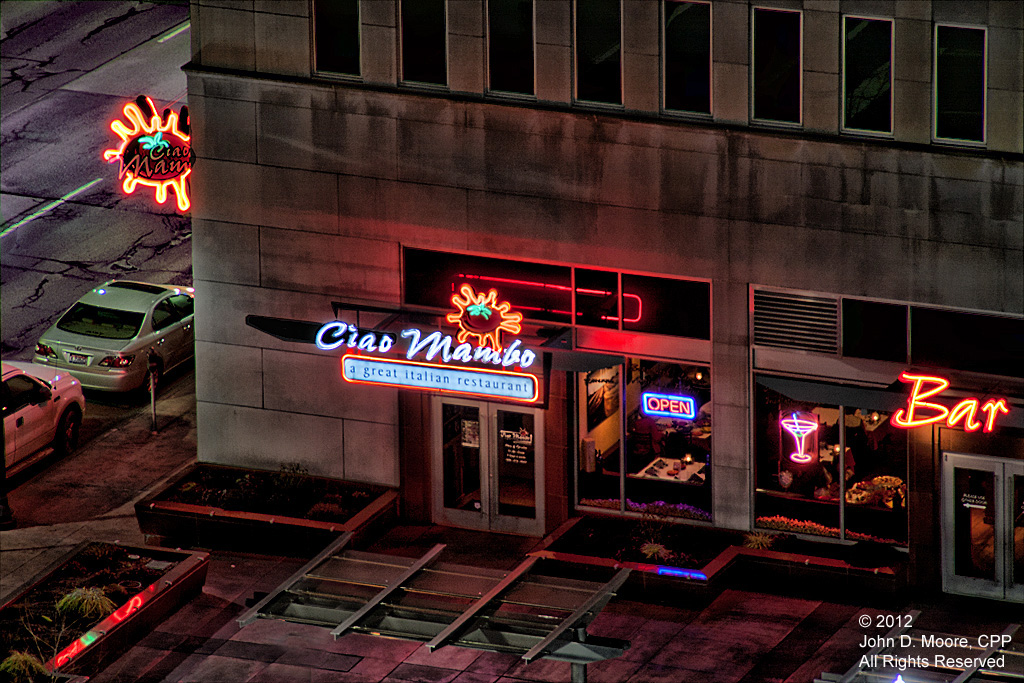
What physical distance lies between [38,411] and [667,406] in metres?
11.2

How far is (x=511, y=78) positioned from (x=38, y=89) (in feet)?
68.0

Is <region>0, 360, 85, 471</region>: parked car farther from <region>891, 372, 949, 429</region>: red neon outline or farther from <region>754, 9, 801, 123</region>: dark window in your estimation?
<region>891, 372, 949, 429</region>: red neon outline

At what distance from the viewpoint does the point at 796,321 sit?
30078mm

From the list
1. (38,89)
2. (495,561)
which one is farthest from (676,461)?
(38,89)

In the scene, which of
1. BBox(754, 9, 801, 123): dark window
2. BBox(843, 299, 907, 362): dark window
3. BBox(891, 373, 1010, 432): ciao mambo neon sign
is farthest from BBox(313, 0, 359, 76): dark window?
BBox(891, 373, 1010, 432): ciao mambo neon sign

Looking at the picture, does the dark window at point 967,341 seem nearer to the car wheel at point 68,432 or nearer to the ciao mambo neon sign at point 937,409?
the ciao mambo neon sign at point 937,409

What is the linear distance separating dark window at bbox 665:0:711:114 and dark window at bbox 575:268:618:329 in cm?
295

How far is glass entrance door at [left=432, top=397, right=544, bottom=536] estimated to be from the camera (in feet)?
106

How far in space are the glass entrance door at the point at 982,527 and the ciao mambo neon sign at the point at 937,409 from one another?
939 mm

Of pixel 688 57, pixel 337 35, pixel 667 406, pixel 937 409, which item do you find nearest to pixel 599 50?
pixel 688 57

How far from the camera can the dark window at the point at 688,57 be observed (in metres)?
29.8

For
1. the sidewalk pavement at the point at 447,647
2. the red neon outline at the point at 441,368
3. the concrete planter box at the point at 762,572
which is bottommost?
the sidewalk pavement at the point at 447,647

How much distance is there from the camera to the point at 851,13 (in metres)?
28.8

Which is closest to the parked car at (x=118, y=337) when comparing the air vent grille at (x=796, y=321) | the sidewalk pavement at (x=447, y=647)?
the sidewalk pavement at (x=447, y=647)
